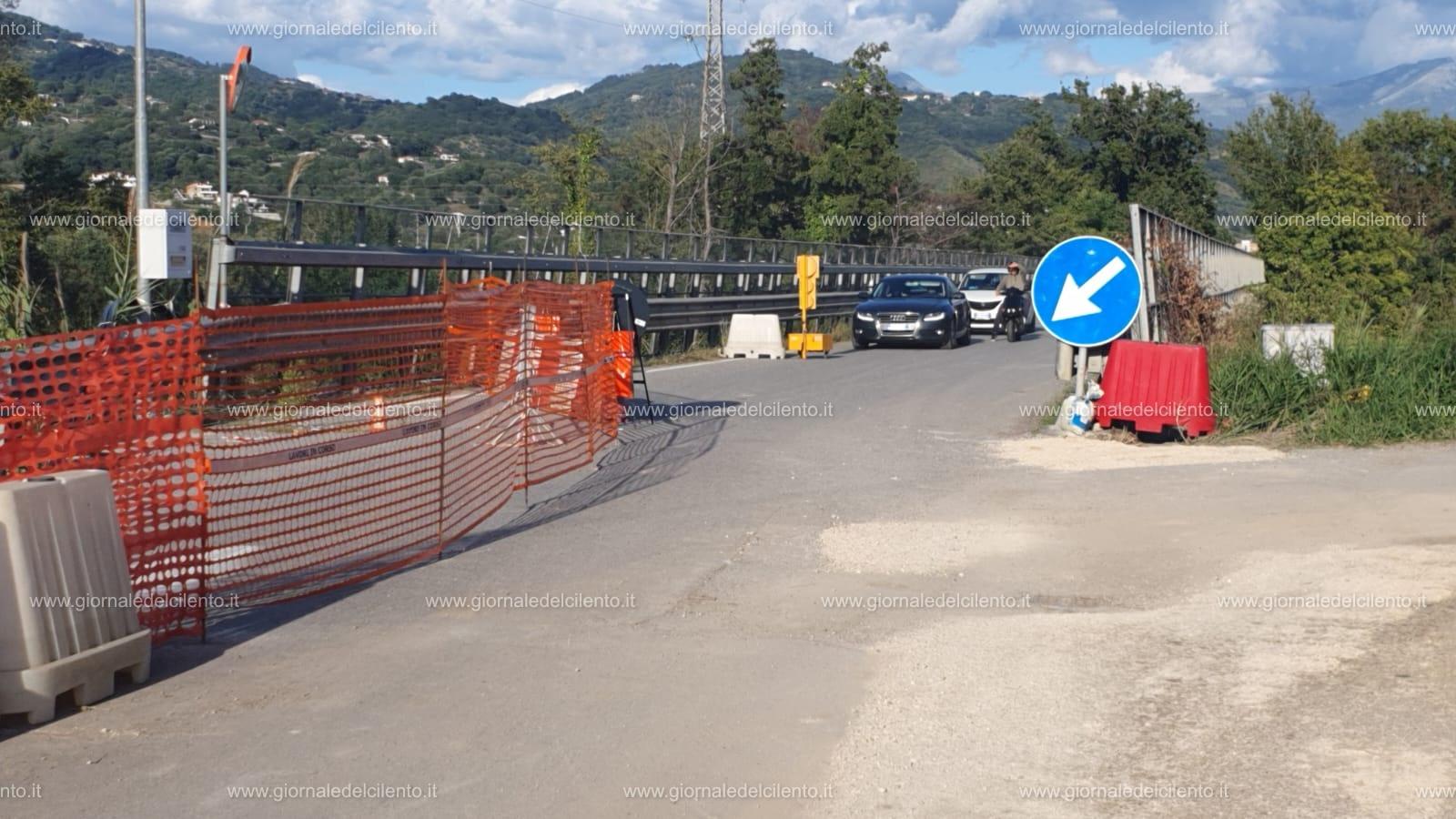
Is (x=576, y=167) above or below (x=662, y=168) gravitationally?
below

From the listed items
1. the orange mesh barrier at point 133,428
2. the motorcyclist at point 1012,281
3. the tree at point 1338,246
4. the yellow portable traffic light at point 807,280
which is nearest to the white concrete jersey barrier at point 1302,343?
the orange mesh barrier at point 133,428

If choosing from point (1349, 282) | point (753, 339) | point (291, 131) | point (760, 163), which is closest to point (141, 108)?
point (753, 339)

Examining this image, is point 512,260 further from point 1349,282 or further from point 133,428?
point 1349,282

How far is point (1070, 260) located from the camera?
1315 centimetres

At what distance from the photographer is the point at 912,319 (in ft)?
94.4

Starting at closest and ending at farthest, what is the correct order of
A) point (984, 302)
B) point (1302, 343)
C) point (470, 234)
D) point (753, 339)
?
point (1302, 343), point (470, 234), point (753, 339), point (984, 302)

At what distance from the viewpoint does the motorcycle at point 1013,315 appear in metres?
33.8

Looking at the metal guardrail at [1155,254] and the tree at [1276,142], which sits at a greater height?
the tree at [1276,142]

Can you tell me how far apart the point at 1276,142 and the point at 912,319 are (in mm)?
42571

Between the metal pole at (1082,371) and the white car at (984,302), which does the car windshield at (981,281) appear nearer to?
the white car at (984,302)

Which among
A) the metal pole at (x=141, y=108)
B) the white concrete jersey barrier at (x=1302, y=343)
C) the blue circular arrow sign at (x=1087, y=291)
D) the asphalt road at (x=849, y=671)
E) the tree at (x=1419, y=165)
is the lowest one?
the asphalt road at (x=849, y=671)

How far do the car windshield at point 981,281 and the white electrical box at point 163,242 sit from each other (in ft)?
77.0

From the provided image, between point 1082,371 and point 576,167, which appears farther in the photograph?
point 576,167

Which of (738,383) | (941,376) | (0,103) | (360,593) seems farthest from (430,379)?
(0,103)
